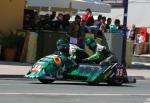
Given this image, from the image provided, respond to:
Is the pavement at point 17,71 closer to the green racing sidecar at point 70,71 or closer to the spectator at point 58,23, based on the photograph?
the green racing sidecar at point 70,71

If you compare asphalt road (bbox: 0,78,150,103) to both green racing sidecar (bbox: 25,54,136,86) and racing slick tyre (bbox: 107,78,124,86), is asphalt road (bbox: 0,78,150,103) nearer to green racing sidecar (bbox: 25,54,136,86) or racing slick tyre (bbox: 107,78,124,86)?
green racing sidecar (bbox: 25,54,136,86)

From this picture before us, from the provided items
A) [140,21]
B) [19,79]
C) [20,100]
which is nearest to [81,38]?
[19,79]

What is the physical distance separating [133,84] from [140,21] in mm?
25977

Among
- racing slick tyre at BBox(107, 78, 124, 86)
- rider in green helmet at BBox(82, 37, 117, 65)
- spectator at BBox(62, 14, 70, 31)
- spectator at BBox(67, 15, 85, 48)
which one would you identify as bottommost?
racing slick tyre at BBox(107, 78, 124, 86)

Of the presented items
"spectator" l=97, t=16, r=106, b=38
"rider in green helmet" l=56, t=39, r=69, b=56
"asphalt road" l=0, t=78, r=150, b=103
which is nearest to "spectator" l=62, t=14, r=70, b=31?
"spectator" l=97, t=16, r=106, b=38

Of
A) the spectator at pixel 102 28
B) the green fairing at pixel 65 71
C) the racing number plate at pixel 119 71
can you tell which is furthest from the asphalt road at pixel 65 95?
the spectator at pixel 102 28

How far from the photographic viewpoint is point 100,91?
17.3 meters

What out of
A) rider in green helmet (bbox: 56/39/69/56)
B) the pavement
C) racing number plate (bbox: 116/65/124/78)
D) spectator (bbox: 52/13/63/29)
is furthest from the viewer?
spectator (bbox: 52/13/63/29)

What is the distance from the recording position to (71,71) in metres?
19.6

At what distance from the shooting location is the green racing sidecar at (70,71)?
19.0 meters

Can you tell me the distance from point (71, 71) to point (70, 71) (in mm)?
34

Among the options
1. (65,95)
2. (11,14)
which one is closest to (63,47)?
Result: (65,95)

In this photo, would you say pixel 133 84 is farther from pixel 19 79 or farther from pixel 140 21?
pixel 140 21

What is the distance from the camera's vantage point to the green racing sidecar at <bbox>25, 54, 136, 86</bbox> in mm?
19047
